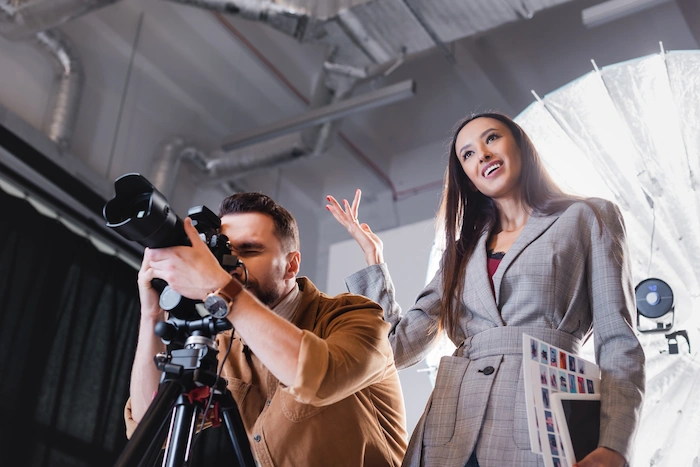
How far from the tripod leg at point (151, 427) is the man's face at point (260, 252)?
343mm

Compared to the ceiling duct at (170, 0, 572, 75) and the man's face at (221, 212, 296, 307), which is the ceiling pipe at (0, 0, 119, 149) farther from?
the man's face at (221, 212, 296, 307)

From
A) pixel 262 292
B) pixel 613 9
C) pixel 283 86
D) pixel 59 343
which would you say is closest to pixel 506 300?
pixel 262 292

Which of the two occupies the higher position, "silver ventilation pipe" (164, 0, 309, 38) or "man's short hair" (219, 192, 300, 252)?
"silver ventilation pipe" (164, 0, 309, 38)

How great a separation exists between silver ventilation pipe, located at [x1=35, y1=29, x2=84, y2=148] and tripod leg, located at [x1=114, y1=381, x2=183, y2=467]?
2.93 m

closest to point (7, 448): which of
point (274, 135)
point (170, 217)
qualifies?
point (274, 135)

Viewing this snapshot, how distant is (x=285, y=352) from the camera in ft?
3.16

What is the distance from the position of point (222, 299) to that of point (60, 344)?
2.72 metres

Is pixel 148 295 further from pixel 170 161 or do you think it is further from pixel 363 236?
pixel 170 161

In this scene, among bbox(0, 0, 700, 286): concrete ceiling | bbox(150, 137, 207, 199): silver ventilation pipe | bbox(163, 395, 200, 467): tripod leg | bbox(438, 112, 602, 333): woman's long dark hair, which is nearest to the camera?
bbox(163, 395, 200, 467): tripod leg

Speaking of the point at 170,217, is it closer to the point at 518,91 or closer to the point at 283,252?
the point at 283,252

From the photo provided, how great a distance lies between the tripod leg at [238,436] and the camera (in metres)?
1.00

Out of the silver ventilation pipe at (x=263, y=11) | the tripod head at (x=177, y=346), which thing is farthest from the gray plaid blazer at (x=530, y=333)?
the silver ventilation pipe at (x=263, y=11)

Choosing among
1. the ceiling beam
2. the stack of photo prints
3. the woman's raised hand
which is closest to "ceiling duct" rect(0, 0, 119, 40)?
the woman's raised hand

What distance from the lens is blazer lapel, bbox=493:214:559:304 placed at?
1.27 metres
